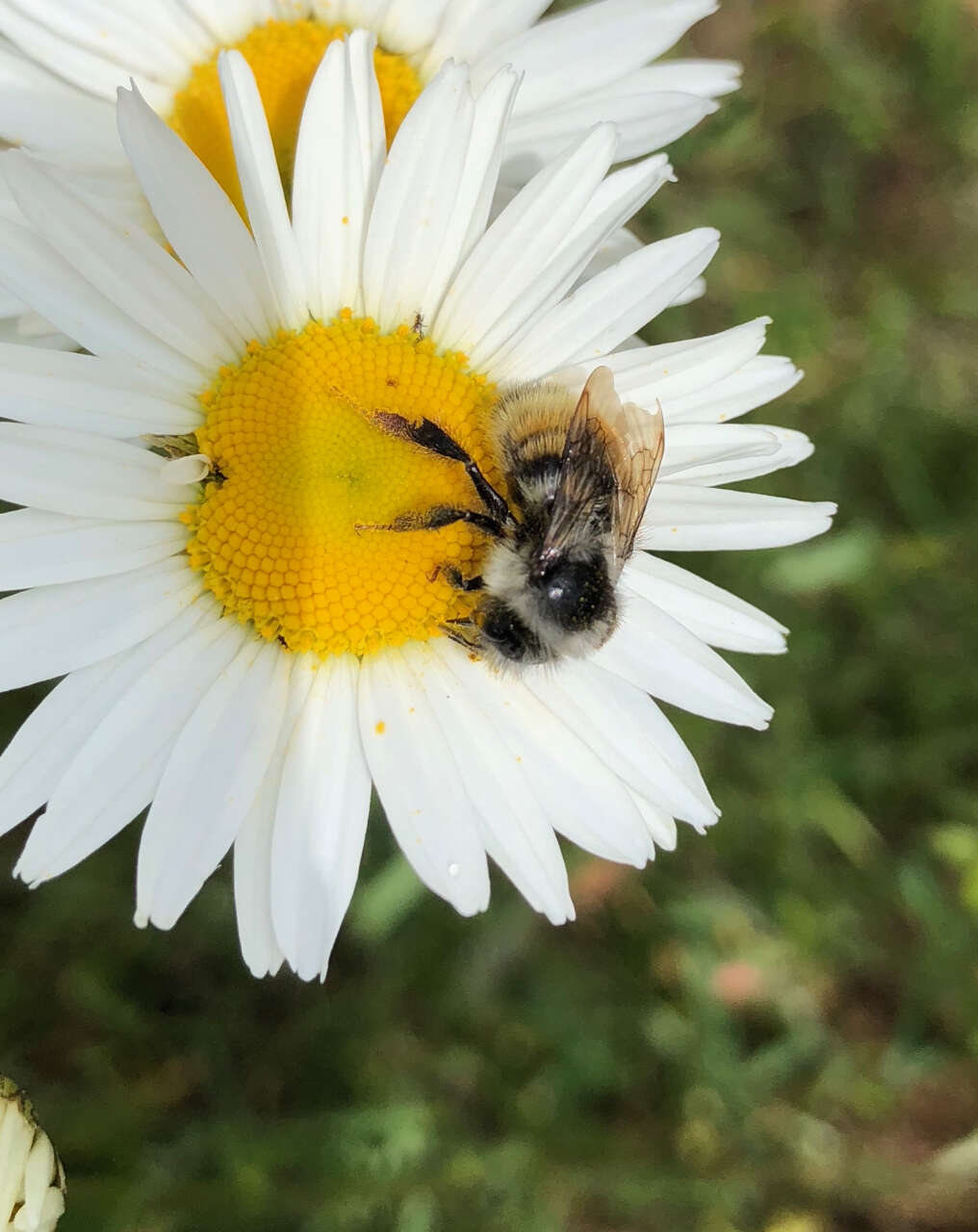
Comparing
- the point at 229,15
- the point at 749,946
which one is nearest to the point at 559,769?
the point at 229,15

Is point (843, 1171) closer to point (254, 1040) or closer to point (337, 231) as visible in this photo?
point (254, 1040)

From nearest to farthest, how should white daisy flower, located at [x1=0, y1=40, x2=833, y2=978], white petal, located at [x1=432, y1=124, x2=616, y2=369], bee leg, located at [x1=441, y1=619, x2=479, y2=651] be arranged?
1. white daisy flower, located at [x1=0, y1=40, x2=833, y2=978]
2. white petal, located at [x1=432, y1=124, x2=616, y2=369]
3. bee leg, located at [x1=441, y1=619, x2=479, y2=651]

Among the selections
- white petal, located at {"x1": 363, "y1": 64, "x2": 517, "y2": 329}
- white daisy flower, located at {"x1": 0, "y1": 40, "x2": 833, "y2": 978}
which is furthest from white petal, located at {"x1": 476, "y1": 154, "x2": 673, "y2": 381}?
white petal, located at {"x1": 363, "y1": 64, "x2": 517, "y2": 329}

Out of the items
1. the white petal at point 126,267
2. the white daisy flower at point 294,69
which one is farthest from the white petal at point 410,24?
the white petal at point 126,267

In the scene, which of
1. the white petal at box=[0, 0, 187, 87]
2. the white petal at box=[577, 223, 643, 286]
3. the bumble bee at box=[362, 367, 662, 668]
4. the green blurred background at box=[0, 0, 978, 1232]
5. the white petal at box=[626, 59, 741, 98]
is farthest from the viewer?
the green blurred background at box=[0, 0, 978, 1232]

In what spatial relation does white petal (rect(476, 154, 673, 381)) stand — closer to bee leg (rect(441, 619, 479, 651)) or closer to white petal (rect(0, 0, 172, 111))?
bee leg (rect(441, 619, 479, 651))

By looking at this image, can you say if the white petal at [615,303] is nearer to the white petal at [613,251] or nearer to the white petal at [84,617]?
the white petal at [613,251]

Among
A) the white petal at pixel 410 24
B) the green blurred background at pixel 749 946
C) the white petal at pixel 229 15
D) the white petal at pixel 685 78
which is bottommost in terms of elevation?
the green blurred background at pixel 749 946
